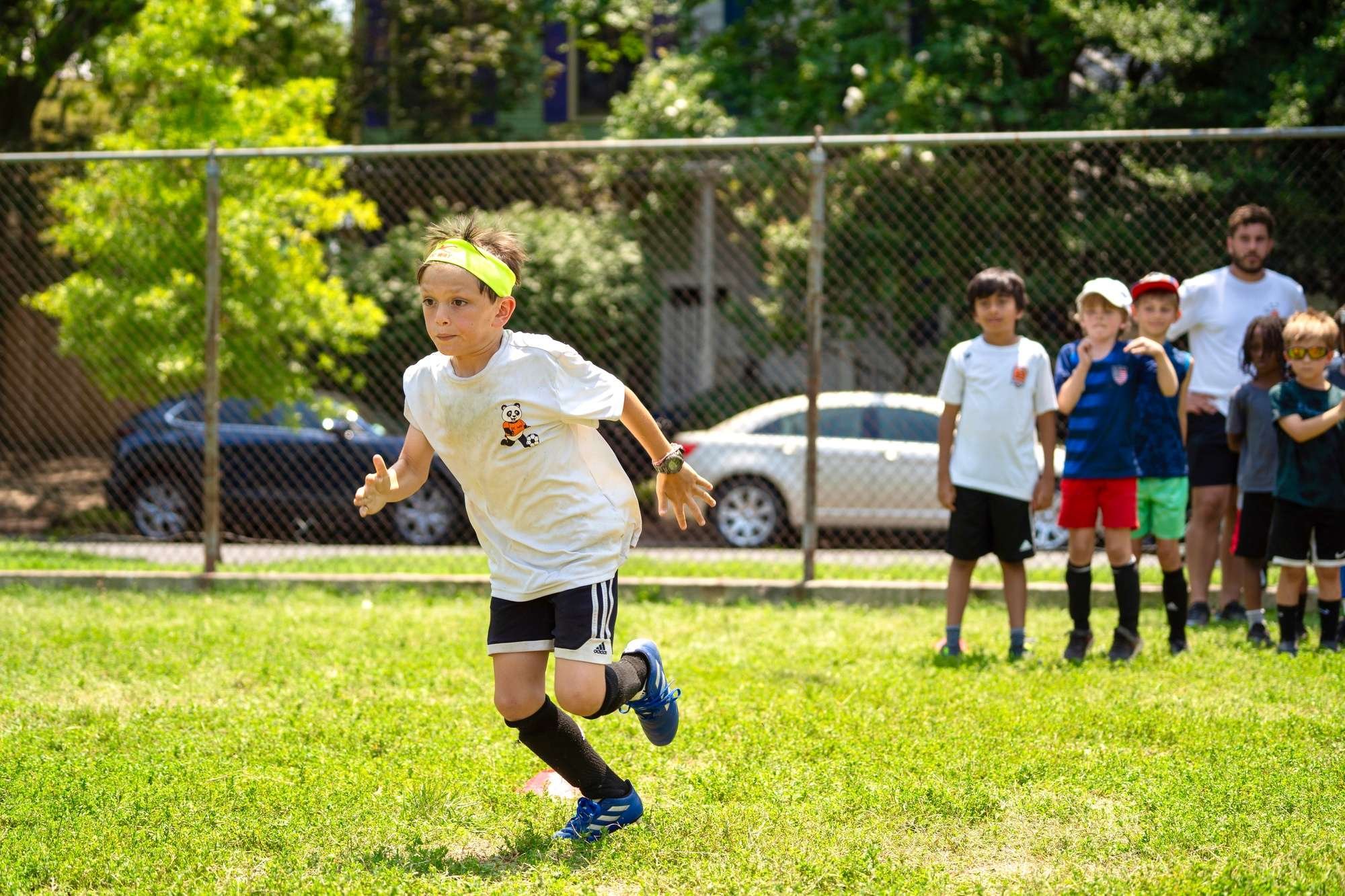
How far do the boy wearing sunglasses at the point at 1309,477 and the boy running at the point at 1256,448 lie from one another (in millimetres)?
247

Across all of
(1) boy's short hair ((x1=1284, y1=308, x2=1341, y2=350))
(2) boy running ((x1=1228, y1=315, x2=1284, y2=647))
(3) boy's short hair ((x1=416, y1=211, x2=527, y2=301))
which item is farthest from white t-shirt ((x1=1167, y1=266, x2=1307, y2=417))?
(3) boy's short hair ((x1=416, y1=211, x2=527, y2=301))

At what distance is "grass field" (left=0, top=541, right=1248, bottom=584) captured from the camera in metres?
8.54

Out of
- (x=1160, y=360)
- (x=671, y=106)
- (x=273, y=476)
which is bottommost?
(x=273, y=476)

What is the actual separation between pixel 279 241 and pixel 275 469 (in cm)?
193

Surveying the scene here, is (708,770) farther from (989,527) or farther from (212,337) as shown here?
(212,337)

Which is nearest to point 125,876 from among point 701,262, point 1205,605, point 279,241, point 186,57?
point 1205,605

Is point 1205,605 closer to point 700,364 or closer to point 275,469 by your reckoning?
point 700,364

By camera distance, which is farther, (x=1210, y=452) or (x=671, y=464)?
(x=1210, y=452)

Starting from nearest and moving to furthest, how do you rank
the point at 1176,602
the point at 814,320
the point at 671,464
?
the point at 671,464, the point at 1176,602, the point at 814,320

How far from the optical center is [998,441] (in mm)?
6160

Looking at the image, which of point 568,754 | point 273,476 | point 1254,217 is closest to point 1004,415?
point 1254,217

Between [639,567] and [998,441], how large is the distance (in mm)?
3389

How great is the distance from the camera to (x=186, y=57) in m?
10.6

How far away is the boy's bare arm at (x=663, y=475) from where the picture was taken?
13.1 feet
